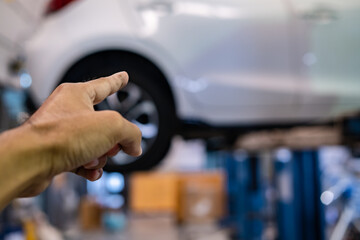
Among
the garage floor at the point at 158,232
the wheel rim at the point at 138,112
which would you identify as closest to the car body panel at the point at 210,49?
the wheel rim at the point at 138,112

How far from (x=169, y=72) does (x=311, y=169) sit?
74cm

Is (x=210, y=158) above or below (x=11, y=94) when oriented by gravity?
below

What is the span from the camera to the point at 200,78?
1.79m

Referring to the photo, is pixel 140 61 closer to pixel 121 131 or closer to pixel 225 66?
pixel 225 66

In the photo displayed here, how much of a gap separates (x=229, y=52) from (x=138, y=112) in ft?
2.24

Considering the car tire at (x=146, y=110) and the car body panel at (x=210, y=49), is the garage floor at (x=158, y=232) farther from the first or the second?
the car tire at (x=146, y=110)

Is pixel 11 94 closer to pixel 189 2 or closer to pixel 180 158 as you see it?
pixel 189 2

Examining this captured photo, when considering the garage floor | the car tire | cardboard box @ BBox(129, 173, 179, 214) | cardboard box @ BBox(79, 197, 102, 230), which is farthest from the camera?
cardboard box @ BBox(79, 197, 102, 230)

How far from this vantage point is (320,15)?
5.72 ft

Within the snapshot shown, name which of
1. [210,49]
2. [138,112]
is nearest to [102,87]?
[138,112]

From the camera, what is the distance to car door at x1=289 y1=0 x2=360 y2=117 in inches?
67.7

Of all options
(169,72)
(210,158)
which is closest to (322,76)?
(169,72)

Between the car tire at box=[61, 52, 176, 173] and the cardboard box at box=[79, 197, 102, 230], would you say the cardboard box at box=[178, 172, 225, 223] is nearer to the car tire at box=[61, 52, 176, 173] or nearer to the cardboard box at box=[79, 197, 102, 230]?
the cardboard box at box=[79, 197, 102, 230]

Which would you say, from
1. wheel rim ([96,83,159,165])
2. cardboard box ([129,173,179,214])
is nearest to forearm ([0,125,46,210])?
wheel rim ([96,83,159,165])
